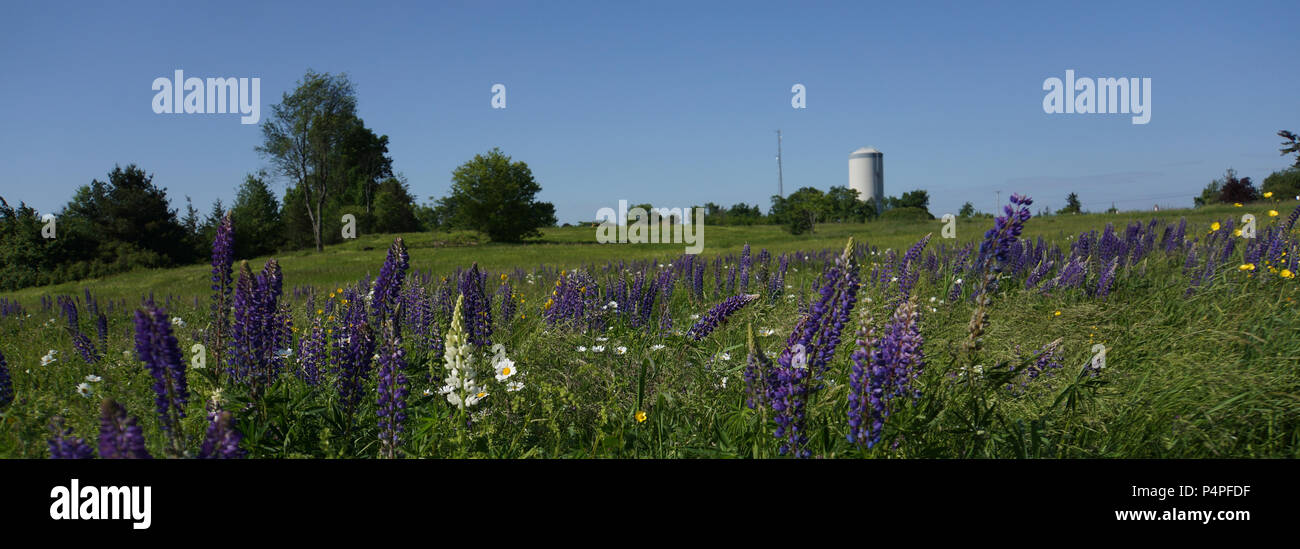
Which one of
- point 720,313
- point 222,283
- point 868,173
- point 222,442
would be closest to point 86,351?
point 222,283

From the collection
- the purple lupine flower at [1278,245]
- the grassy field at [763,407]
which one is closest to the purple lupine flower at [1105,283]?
the grassy field at [763,407]

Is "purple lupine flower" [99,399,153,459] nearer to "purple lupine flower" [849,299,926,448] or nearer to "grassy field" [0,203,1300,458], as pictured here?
"grassy field" [0,203,1300,458]

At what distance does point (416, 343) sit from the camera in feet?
14.5

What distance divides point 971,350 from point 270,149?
5405 cm

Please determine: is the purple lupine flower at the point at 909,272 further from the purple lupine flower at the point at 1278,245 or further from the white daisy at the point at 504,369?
the purple lupine flower at the point at 1278,245

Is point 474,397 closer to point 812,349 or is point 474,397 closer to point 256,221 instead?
point 812,349

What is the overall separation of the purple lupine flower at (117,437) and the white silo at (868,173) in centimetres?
11154

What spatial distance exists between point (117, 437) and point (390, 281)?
5.61 feet

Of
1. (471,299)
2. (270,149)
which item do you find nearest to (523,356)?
Answer: (471,299)

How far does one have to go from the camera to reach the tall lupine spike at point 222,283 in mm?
2783

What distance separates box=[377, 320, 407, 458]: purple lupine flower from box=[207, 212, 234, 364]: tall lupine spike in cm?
105

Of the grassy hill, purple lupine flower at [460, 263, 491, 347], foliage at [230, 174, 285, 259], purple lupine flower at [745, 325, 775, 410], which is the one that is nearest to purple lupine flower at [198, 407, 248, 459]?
purple lupine flower at [745, 325, 775, 410]

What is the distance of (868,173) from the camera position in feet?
349
